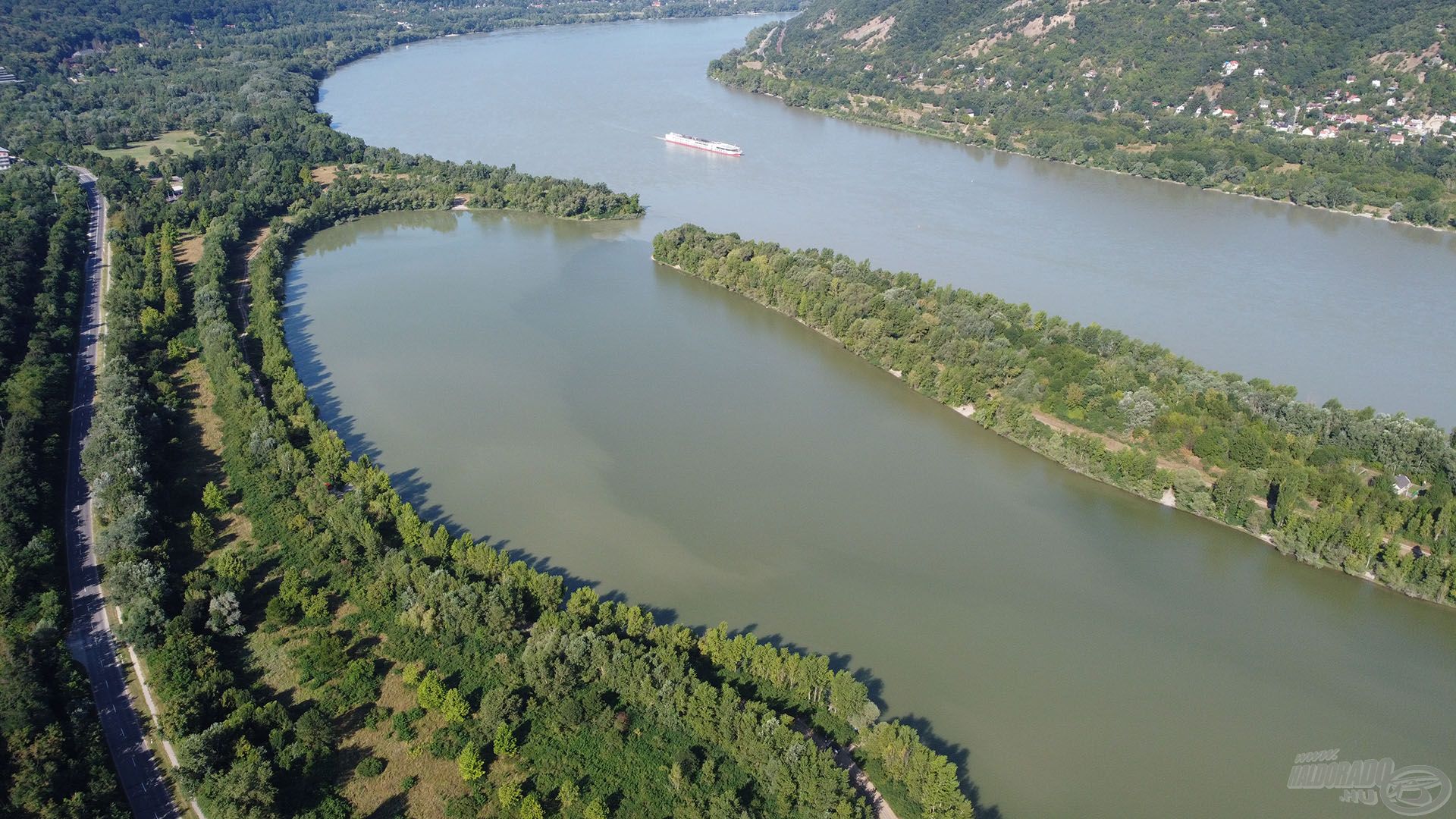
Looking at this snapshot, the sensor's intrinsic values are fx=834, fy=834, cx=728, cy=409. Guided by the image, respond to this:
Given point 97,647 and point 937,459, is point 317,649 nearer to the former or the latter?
point 97,647

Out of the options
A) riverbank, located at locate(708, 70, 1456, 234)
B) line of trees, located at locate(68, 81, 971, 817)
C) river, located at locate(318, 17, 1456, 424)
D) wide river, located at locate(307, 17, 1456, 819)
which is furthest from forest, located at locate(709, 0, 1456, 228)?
line of trees, located at locate(68, 81, 971, 817)

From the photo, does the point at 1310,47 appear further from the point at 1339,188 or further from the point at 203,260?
the point at 203,260

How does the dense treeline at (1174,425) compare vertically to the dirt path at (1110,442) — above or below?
above

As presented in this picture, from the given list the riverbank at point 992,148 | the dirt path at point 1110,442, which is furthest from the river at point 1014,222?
the dirt path at point 1110,442

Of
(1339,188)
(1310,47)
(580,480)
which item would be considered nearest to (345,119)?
(580,480)

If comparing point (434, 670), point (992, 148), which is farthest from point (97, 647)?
point (992, 148)

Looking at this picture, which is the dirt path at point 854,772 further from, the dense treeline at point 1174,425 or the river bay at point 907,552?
the dense treeline at point 1174,425
